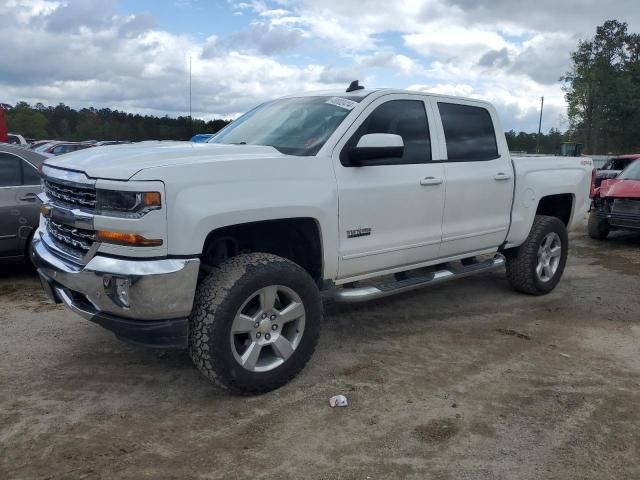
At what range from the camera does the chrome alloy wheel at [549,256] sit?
6.17m

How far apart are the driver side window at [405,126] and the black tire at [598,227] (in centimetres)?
692

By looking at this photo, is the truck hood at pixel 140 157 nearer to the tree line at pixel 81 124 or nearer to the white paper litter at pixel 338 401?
the white paper litter at pixel 338 401

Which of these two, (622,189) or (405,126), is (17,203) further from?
(622,189)

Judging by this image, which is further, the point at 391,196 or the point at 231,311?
the point at 391,196

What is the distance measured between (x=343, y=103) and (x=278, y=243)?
1207 millimetres

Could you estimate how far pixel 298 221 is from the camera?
3.86m

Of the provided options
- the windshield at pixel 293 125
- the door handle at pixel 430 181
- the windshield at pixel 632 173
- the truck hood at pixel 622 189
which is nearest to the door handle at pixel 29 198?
the windshield at pixel 293 125

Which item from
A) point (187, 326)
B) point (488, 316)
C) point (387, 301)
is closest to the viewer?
point (187, 326)

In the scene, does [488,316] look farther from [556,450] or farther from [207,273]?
[207,273]

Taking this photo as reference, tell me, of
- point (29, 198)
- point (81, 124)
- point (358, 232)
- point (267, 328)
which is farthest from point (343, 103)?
point (81, 124)

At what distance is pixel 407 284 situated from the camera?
457 centimetres

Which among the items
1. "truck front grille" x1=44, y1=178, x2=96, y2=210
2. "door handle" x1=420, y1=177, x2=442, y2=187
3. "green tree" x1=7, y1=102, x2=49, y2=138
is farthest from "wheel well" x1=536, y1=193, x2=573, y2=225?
"green tree" x1=7, y1=102, x2=49, y2=138

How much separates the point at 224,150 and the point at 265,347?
1337 millimetres

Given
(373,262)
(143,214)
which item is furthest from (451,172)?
(143,214)
